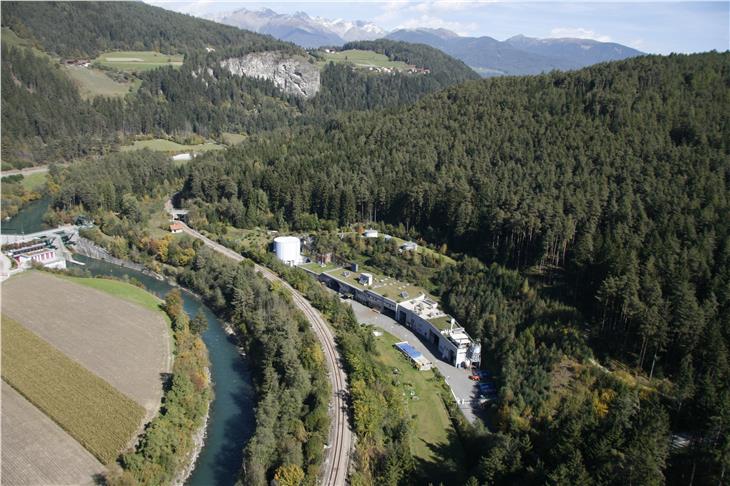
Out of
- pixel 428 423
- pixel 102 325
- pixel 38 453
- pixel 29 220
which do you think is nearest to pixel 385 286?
pixel 428 423

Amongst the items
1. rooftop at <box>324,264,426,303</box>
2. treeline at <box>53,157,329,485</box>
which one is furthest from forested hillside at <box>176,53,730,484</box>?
treeline at <box>53,157,329,485</box>

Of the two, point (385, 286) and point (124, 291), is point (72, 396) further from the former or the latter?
point (385, 286)

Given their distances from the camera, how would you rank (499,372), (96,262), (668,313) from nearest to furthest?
(668,313), (499,372), (96,262)

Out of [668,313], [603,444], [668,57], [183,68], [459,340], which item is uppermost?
[668,57]

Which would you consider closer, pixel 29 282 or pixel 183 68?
pixel 29 282

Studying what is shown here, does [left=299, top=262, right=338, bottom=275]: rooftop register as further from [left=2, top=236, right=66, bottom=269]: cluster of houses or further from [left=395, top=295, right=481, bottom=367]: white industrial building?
[left=2, top=236, right=66, bottom=269]: cluster of houses

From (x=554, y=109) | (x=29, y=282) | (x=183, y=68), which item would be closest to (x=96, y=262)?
(x=29, y=282)

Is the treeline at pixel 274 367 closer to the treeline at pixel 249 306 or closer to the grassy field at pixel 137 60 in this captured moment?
the treeline at pixel 249 306

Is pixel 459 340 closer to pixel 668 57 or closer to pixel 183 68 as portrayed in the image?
pixel 668 57
